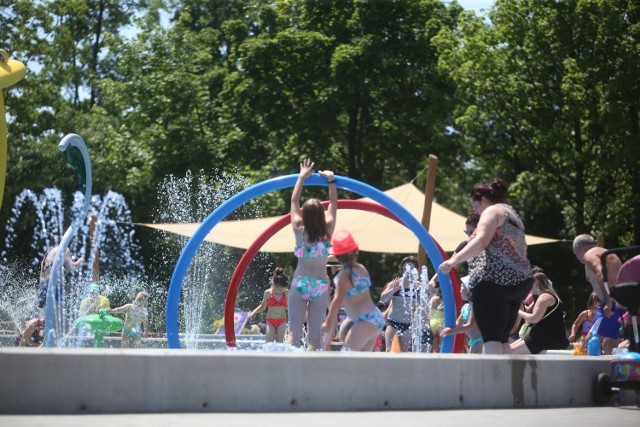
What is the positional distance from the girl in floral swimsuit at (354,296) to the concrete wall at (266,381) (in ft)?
4.07

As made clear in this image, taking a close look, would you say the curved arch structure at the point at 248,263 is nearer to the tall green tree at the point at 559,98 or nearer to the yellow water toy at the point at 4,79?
the yellow water toy at the point at 4,79

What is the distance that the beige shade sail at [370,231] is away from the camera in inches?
795

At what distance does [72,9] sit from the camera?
41031 millimetres

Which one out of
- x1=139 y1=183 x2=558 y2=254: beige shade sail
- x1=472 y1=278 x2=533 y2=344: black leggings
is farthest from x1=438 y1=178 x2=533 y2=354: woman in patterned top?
x1=139 y1=183 x2=558 y2=254: beige shade sail

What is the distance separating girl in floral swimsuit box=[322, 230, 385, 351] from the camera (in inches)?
333

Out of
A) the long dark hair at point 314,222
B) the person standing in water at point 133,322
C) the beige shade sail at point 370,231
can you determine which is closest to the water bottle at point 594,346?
the long dark hair at point 314,222

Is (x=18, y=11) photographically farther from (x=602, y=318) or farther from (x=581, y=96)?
(x=602, y=318)

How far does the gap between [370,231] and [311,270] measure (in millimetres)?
11306

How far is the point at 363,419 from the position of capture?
21.3 ft

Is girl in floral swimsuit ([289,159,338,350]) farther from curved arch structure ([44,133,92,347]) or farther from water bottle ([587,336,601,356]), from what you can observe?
curved arch structure ([44,133,92,347])

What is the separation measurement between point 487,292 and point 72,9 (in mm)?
35412

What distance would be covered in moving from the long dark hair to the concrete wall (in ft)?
6.62

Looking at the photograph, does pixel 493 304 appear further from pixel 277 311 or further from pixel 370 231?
pixel 370 231

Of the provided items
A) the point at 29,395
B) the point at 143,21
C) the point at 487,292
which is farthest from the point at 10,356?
the point at 143,21
